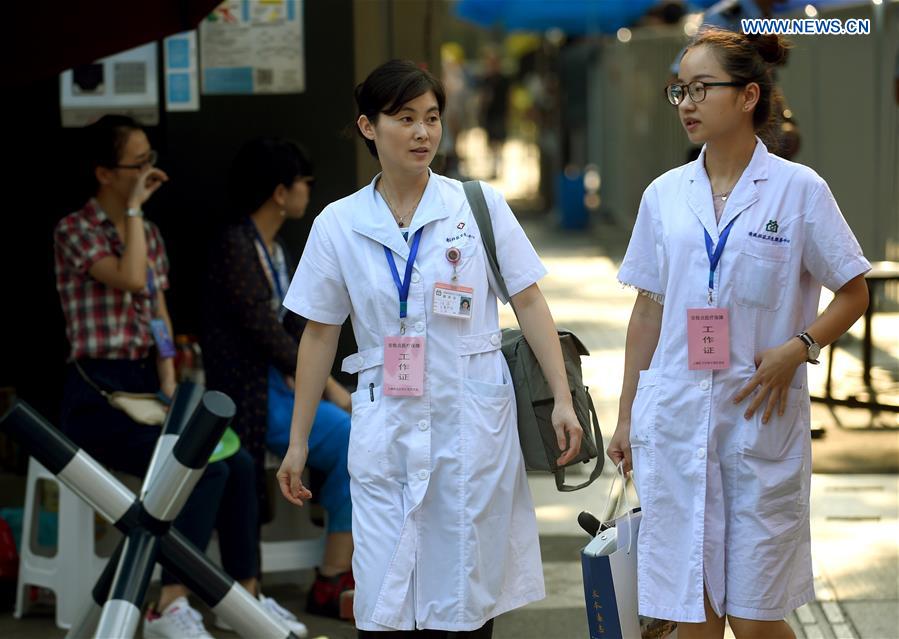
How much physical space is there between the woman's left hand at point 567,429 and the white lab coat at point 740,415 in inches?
6.8

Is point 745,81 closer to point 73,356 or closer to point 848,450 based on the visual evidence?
point 73,356

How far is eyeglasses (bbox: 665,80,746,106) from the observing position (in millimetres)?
3553

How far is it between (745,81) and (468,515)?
1.24 metres

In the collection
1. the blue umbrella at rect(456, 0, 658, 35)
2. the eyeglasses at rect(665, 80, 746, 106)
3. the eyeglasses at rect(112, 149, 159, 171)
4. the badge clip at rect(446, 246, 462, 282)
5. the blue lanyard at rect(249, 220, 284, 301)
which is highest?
the blue umbrella at rect(456, 0, 658, 35)

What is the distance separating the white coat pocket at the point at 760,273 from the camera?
11.4ft

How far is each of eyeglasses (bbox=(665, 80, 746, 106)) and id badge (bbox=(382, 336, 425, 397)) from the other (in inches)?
33.6

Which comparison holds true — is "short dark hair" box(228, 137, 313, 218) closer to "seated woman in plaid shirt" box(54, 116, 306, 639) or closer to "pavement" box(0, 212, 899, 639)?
"seated woman in plaid shirt" box(54, 116, 306, 639)

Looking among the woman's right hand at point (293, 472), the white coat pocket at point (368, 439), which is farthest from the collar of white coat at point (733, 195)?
the woman's right hand at point (293, 472)

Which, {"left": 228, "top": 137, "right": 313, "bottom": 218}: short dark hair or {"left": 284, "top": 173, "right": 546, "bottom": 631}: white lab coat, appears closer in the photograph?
{"left": 284, "top": 173, "right": 546, "bottom": 631}: white lab coat

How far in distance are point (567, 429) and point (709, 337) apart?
43 centimetres

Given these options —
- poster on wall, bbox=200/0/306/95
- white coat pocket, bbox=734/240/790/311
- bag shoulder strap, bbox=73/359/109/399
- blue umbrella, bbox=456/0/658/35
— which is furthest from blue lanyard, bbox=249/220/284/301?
blue umbrella, bbox=456/0/658/35

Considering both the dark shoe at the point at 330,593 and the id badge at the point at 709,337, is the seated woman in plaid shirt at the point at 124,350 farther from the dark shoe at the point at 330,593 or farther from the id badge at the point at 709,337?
the id badge at the point at 709,337

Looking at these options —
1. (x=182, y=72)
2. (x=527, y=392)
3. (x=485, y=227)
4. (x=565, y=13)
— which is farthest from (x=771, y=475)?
(x=565, y=13)

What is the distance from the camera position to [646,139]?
15430mm
